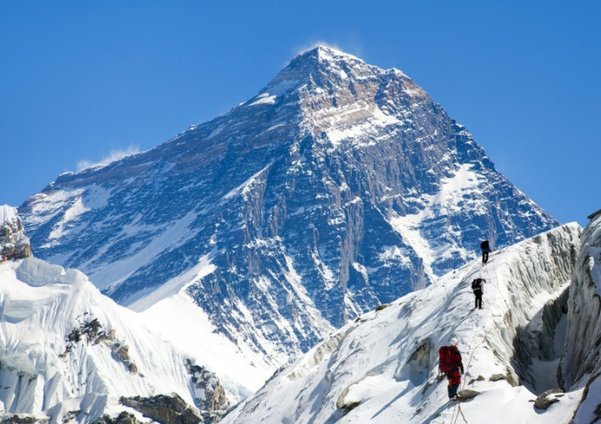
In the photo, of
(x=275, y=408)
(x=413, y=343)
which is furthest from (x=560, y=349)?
(x=275, y=408)

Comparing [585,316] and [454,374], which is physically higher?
[454,374]

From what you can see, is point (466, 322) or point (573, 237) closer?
point (466, 322)

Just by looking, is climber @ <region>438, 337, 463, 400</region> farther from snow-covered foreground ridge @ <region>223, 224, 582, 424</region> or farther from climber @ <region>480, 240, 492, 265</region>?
climber @ <region>480, 240, 492, 265</region>

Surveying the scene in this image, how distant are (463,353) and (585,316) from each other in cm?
642

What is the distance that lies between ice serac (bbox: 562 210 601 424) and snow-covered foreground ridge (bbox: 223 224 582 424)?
83.6 inches

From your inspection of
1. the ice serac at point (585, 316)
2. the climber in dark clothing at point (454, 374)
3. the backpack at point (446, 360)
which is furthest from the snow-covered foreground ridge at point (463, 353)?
the ice serac at point (585, 316)

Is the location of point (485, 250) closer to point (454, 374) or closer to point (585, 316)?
point (585, 316)

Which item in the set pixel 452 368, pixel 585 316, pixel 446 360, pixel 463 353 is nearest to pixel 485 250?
pixel 585 316

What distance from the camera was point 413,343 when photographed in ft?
221

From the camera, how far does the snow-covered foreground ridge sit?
168 feet

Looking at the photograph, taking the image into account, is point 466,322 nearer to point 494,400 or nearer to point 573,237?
point 494,400

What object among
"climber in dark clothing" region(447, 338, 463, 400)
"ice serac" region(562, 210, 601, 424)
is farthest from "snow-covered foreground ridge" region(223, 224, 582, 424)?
"ice serac" region(562, 210, 601, 424)

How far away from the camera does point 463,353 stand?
57.3 metres

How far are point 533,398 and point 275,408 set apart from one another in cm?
3716
